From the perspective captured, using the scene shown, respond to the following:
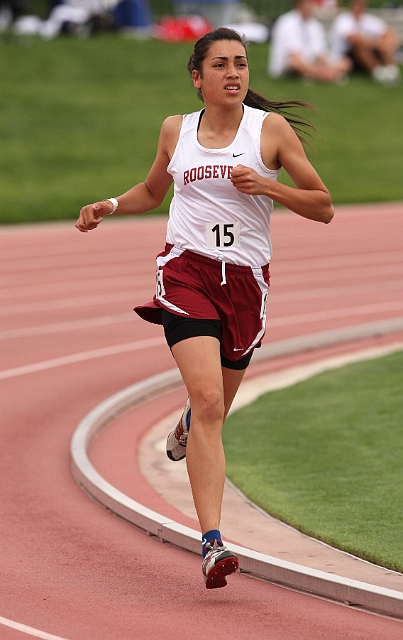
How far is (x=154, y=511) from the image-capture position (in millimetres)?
6281

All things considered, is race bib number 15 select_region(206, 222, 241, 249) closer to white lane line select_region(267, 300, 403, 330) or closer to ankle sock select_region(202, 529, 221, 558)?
ankle sock select_region(202, 529, 221, 558)

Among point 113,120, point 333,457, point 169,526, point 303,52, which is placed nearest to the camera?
point 169,526

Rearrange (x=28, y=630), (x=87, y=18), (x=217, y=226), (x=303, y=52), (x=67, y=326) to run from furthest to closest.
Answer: (x=87, y=18) < (x=303, y=52) < (x=67, y=326) < (x=217, y=226) < (x=28, y=630)

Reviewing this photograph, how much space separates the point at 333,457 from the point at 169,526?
174 cm

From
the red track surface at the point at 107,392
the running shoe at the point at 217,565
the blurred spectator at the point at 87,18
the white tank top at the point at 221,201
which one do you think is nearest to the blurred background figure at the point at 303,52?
the blurred spectator at the point at 87,18

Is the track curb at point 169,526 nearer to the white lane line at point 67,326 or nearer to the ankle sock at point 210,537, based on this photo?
the ankle sock at point 210,537

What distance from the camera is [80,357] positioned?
10.5 m

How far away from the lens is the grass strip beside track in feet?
19.5

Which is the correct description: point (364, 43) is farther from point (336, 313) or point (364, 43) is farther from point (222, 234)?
point (222, 234)

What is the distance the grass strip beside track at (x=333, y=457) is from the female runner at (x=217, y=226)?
3.42 feet

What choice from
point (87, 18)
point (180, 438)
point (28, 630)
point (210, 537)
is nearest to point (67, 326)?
point (180, 438)

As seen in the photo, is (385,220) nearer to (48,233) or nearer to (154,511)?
(48,233)

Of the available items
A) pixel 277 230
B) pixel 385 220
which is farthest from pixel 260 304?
pixel 385 220

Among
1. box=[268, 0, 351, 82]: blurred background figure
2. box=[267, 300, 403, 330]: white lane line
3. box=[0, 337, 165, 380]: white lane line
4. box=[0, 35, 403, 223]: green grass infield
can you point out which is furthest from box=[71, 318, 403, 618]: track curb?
box=[268, 0, 351, 82]: blurred background figure
